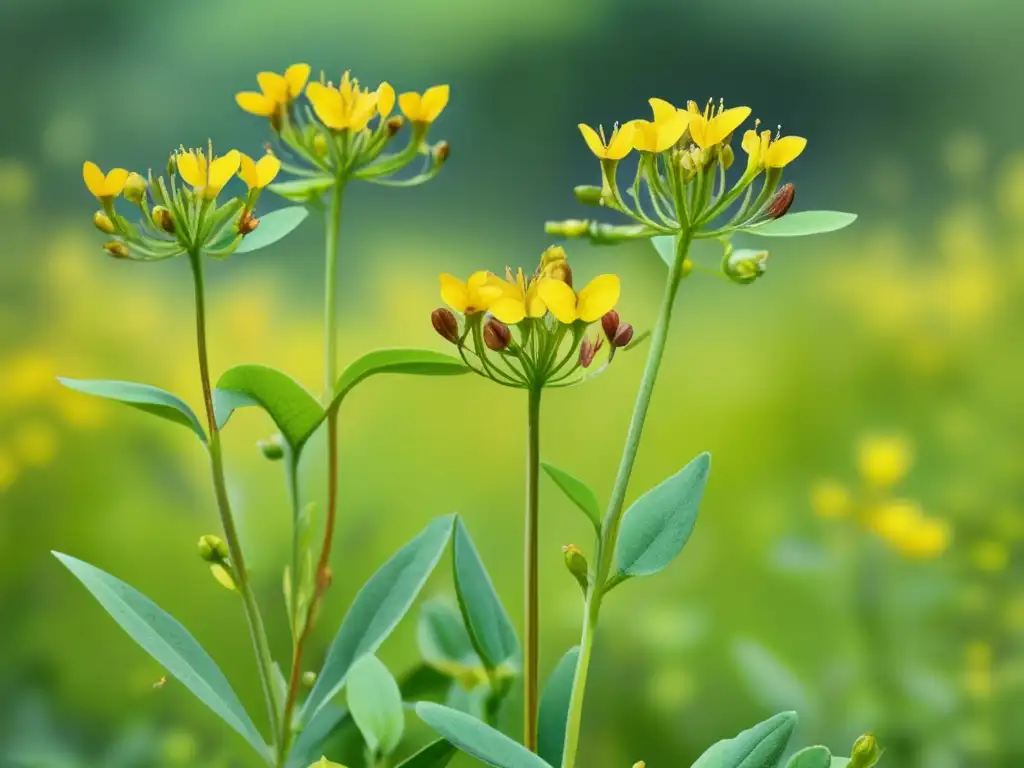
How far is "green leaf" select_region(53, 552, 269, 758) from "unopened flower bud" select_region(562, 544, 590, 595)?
169mm

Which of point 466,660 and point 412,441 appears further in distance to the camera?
point 412,441

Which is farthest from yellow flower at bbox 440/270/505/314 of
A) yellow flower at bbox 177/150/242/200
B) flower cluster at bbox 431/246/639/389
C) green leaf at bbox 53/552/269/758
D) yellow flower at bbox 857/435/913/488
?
yellow flower at bbox 857/435/913/488

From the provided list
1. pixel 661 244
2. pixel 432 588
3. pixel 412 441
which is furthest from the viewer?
pixel 412 441

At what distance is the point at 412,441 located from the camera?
3.28 feet

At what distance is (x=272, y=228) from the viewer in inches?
19.2

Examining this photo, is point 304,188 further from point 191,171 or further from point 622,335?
point 622,335

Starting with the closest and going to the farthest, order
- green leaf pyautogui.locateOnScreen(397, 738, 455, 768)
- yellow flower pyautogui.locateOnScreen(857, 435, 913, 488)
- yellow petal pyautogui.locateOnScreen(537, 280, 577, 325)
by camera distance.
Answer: yellow petal pyautogui.locateOnScreen(537, 280, 577, 325) < green leaf pyautogui.locateOnScreen(397, 738, 455, 768) < yellow flower pyautogui.locateOnScreen(857, 435, 913, 488)

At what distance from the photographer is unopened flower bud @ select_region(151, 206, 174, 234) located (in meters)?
0.42

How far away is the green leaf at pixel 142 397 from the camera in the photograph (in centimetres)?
42

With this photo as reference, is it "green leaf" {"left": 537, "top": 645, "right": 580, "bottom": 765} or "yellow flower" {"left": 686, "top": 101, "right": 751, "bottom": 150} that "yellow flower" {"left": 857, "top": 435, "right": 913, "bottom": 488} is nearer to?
"green leaf" {"left": 537, "top": 645, "right": 580, "bottom": 765}

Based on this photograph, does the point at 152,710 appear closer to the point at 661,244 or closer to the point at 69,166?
the point at 69,166

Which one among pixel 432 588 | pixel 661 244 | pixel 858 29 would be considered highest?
pixel 858 29

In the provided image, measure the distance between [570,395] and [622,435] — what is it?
6 cm

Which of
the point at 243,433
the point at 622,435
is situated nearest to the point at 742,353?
the point at 622,435
